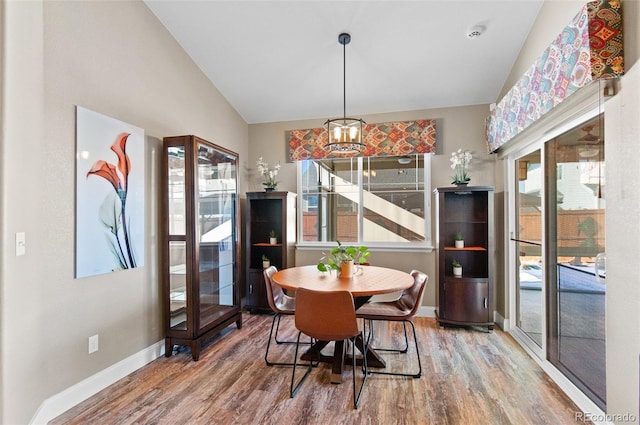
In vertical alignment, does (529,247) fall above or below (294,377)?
above

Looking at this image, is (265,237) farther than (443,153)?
Yes

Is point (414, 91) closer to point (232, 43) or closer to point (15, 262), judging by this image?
point (232, 43)

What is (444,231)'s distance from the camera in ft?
12.3

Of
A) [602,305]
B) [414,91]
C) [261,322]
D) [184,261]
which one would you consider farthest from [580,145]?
[261,322]

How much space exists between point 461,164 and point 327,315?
2730 mm

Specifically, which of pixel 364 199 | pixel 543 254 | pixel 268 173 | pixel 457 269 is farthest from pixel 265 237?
pixel 543 254

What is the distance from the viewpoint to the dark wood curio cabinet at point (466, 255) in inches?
141

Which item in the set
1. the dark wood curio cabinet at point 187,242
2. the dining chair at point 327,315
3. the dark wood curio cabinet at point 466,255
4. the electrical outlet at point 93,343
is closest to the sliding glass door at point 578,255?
the dark wood curio cabinet at point 466,255

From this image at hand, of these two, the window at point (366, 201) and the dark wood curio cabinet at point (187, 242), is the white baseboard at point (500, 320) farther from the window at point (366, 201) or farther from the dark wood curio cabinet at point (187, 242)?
the dark wood curio cabinet at point (187, 242)

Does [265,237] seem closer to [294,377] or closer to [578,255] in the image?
[294,377]

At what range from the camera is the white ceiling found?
275 cm

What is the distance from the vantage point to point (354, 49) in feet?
10.5

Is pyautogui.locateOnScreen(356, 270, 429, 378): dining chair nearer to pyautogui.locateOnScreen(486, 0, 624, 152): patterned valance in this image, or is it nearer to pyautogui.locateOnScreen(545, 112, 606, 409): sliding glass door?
pyautogui.locateOnScreen(545, 112, 606, 409): sliding glass door

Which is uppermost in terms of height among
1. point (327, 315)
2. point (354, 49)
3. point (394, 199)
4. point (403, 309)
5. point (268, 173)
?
point (354, 49)
